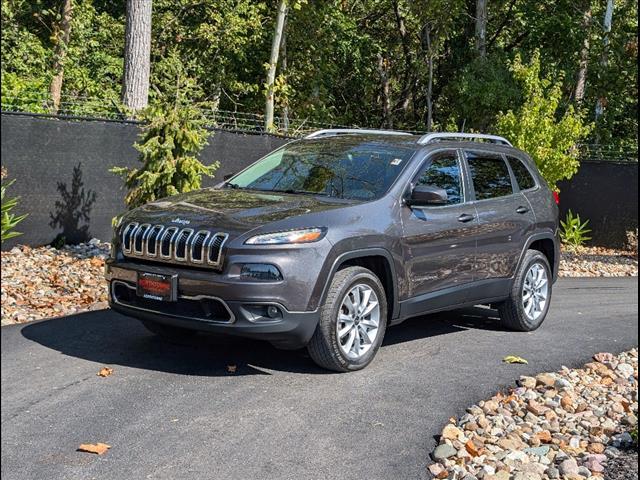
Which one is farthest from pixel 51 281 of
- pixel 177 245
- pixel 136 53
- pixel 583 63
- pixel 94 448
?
pixel 583 63

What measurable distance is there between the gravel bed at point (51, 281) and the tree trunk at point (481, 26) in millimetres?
16997

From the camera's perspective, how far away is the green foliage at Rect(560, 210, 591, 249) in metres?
18.7

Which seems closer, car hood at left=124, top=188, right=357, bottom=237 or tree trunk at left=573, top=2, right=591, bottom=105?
car hood at left=124, top=188, right=357, bottom=237

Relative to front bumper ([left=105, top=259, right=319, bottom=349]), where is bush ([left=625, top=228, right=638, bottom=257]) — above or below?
below

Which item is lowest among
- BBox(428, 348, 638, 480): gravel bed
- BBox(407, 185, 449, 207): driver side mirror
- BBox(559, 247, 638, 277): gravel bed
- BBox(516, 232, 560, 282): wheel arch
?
BBox(559, 247, 638, 277): gravel bed

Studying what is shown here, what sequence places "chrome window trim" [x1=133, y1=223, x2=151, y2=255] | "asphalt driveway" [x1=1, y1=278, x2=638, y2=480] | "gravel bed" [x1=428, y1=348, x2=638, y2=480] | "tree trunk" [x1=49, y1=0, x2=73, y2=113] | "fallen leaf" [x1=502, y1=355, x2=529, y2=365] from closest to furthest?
"asphalt driveway" [x1=1, y1=278, x2=638, y2=480], "gravel bed" [x1=428, y1=348, x2=638, y2=480], "chrome window trim" [x1=133, y1=223, x2=151, y2=255], "fallen leaf" [x1=502, y1=355, x2=529, y2=365], "tree trunk" [x1=49, y1=0, x2=73, y2=113]

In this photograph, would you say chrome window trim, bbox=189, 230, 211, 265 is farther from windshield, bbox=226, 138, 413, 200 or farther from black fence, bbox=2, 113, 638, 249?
black fence, bbox=2, 113, 638, 249

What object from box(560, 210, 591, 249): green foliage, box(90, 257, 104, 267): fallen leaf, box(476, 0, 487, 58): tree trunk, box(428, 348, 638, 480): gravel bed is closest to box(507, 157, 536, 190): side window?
box(428, 348, 638, 480): gravel bed

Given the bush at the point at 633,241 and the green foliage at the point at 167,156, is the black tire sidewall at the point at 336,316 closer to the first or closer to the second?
the green foliage at the point at 167,156

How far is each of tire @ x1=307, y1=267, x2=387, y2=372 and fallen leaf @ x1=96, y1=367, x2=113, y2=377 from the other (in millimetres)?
1438

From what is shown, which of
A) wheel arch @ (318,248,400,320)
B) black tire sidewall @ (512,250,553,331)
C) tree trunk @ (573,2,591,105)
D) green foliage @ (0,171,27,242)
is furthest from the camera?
tree trunk @ (573,2,591,105)

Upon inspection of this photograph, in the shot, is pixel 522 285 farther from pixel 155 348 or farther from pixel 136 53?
pixel 136 53

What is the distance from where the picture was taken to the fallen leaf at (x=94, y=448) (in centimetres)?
476

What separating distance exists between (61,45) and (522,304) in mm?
17601
